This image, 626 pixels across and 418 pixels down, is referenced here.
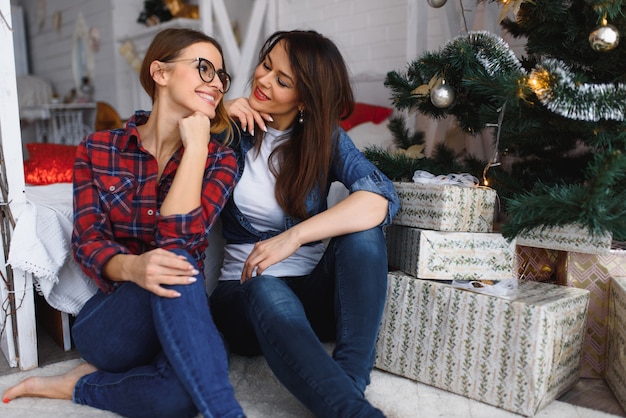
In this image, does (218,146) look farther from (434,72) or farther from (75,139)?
(75,139)

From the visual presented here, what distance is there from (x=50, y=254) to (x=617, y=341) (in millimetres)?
1336

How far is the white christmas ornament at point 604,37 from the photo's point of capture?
116 cm

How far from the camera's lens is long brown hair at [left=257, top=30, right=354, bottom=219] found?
4.32 feet

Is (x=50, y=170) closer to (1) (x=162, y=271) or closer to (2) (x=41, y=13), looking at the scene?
(1) (x=162, y=271)

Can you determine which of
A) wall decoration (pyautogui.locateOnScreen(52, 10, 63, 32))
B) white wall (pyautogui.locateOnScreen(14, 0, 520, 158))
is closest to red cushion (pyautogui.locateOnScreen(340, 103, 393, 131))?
white wall (pyautogui.locateOnScreen(14, 0, 520, 158))

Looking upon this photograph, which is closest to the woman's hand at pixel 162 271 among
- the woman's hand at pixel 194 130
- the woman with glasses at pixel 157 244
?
the woman with glasses at pixel 157 244

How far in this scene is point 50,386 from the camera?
3.95 ft

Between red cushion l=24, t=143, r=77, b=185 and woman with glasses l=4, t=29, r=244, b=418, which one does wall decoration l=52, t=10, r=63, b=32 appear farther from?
woman with glasses l=4, t=29, r=244, b=418

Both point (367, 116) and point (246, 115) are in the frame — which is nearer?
point (246, 115)

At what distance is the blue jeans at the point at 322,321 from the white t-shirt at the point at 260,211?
4 centimetres

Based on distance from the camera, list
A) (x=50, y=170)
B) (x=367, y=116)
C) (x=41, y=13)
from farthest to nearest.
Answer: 1. (x=41, y=13)
2. (x=367, y=116)
3. (x=50, y=170)

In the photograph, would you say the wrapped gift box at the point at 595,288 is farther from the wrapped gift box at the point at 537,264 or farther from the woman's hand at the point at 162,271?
the woman's hand at the point at 162,271

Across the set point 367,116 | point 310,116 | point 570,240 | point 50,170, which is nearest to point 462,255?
point 570,240

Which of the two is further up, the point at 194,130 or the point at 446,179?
the point at 194,130
